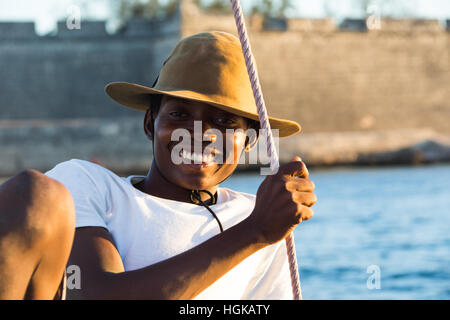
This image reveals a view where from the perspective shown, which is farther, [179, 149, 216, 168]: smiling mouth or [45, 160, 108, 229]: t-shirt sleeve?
[179, 149, 216, 168]: smiling mouth

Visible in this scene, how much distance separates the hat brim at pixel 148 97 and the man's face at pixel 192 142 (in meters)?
0.03

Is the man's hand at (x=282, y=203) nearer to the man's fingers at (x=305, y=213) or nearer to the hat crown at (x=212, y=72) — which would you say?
the man's fingers at (x=305, y=213)

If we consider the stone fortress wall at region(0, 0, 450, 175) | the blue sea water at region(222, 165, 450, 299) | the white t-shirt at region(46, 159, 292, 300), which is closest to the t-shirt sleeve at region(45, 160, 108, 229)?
the white t-shirt at region(46, 159, 292, 300)

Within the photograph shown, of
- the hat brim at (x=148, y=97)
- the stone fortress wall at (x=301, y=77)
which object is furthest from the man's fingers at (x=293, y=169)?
the stone fortress wall at (x=301, y=77)

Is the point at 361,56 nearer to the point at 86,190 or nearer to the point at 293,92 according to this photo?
the point at 293,92

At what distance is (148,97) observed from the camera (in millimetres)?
1689

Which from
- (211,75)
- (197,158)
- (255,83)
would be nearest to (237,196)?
(197,158)

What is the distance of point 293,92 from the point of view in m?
19.3

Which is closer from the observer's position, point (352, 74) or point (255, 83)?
point (255, 83)

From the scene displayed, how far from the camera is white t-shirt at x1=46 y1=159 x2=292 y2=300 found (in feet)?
4.61

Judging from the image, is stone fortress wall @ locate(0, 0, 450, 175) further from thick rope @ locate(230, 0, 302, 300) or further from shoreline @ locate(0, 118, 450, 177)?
thick rope @ locate(230, 0, 302, 300)

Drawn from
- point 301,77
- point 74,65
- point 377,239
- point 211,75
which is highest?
point 211,75

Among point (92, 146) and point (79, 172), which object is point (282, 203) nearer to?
point (79, 172)
